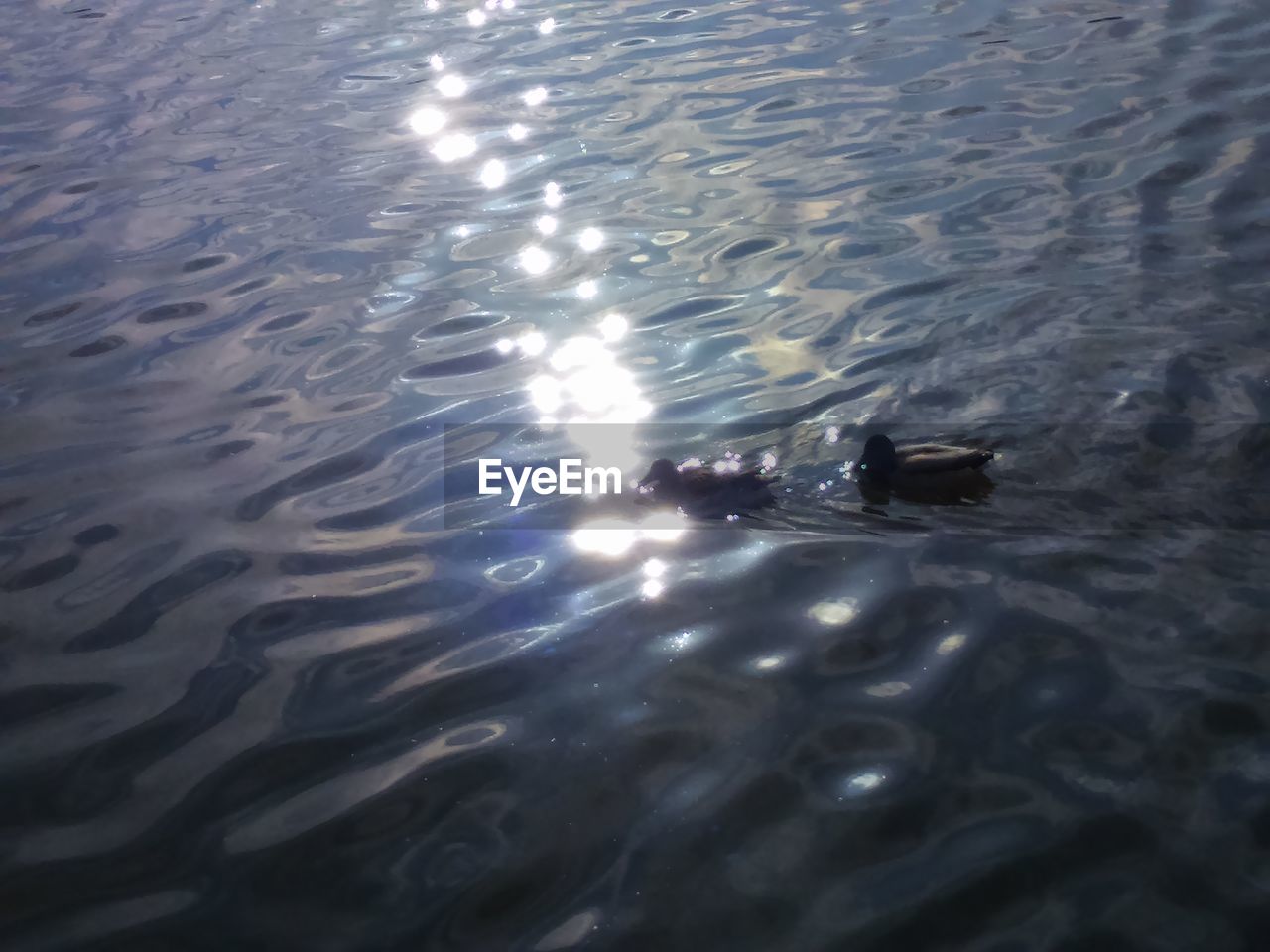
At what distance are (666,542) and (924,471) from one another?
132 cm

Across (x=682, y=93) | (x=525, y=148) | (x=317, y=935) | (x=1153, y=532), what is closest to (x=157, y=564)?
(x=317, y=935)

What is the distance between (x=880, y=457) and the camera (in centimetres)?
635

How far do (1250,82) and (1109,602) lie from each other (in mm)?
8184

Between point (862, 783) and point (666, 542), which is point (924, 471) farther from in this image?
point (862, 783)

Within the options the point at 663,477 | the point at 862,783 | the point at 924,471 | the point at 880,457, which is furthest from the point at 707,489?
the point at 862,783

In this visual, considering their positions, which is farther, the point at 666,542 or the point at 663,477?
the point at 663,477

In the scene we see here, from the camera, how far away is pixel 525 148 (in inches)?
493

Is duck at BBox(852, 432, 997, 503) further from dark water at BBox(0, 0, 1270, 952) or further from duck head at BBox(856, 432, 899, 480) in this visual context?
dark water at BBox(0, 0, 1270, 952)

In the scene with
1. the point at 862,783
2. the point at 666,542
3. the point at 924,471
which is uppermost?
the point at 924,471

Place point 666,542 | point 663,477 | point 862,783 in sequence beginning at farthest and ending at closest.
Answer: point 663,477
point 666,542
point 862,783

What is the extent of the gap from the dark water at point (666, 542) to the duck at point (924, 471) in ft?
0.57

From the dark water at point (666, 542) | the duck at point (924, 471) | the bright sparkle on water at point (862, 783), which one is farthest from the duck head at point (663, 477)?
the bright sparkle on water at point (862, 783)

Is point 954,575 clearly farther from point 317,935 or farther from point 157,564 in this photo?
point 157,564

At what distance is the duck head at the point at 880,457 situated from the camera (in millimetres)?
6328
